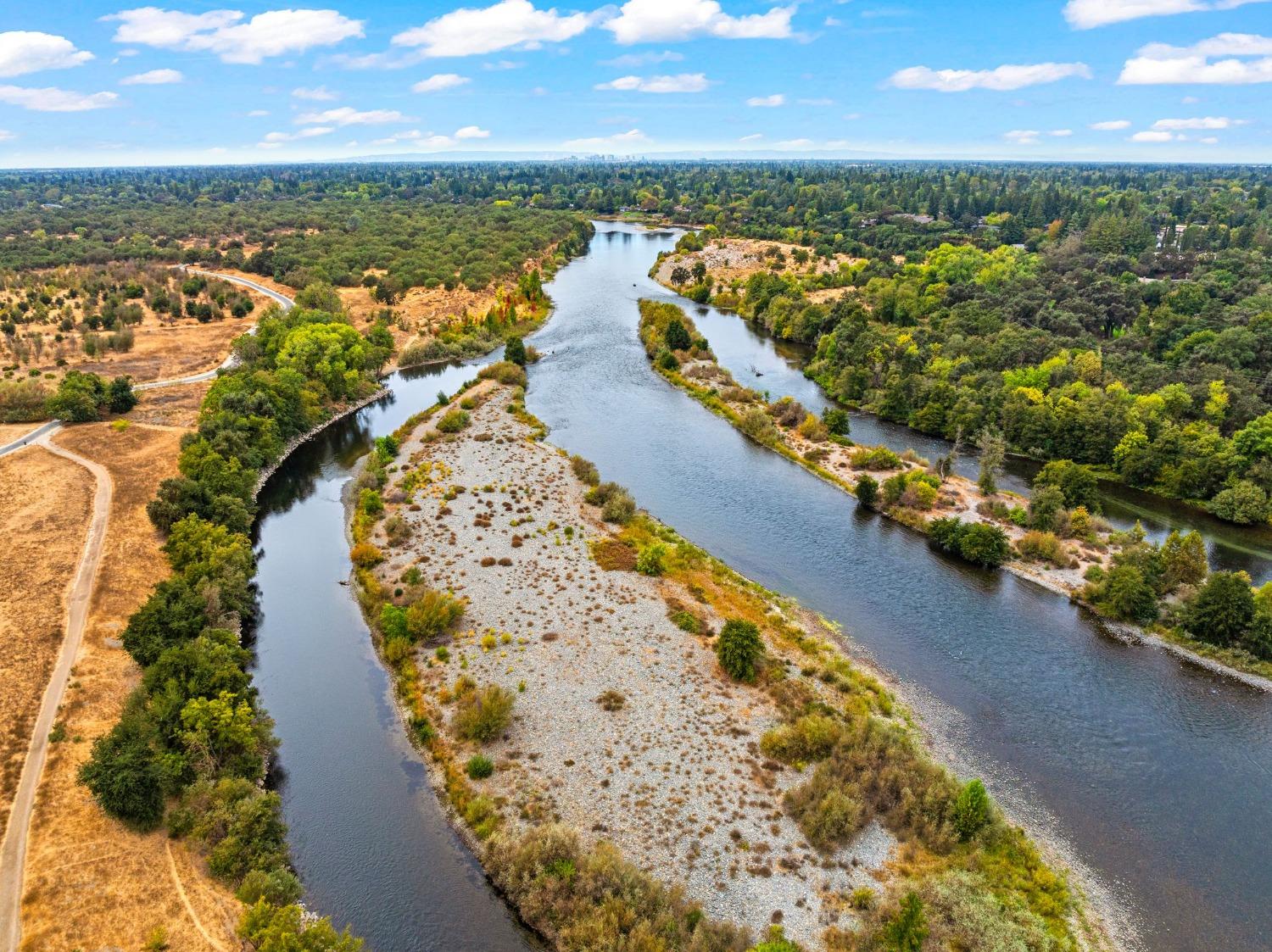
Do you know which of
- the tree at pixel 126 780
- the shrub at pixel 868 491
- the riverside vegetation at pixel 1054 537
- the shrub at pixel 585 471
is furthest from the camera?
the shrub at pixel 585 471

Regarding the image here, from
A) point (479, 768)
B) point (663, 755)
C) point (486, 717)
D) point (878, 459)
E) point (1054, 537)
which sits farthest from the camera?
point (878, 459)

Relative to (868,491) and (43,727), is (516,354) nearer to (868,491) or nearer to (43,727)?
(868,491)

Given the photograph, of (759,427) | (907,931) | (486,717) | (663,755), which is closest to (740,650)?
(663,755)

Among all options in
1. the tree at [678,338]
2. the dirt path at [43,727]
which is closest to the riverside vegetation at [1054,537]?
the tree at [678,338]

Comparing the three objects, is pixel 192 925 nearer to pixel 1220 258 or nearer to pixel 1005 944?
pixel 1005 944

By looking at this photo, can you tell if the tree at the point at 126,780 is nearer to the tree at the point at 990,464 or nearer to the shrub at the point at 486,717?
the shrub at the point at 486,717
